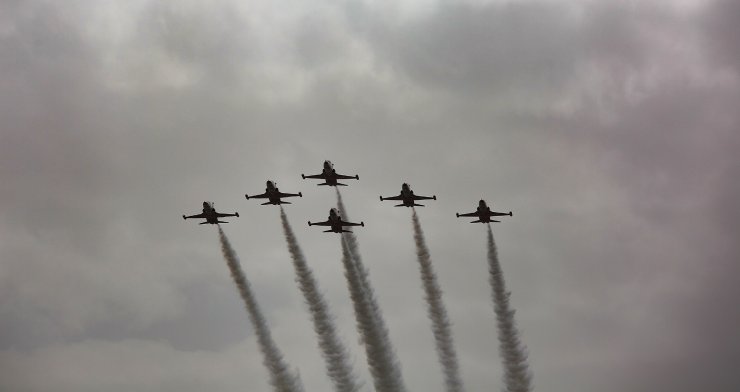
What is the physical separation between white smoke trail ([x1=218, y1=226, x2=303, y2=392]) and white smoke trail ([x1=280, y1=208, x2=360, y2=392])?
623 centimetres

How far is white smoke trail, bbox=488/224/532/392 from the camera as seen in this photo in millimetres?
156625

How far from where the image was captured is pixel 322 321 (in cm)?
15362

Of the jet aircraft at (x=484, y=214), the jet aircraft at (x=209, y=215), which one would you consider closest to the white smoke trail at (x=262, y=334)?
the jet aircraft at (x=209, y=215)

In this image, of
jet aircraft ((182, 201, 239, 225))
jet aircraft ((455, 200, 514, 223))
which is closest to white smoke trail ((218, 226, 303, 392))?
jet aircraft ((182, 201, 239, 225))

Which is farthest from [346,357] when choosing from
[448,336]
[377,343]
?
[448,336]

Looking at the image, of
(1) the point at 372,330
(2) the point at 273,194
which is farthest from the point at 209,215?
(1) the point at 372,330

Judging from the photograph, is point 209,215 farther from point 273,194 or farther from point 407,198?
point 407,198

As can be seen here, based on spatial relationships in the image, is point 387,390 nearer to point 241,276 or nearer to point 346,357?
point 346,357

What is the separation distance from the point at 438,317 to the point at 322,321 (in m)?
20.4

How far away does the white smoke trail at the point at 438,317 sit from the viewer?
159625 millimetres

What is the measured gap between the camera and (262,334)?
151875 mm

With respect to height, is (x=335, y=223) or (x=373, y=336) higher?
(x=335, y=223)

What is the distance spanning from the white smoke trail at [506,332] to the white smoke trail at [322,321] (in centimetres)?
2540

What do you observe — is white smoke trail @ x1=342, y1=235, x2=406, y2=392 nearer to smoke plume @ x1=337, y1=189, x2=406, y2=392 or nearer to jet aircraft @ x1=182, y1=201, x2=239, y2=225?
smoke plume @ x1=337, y1=189, x2=406, y2=392
